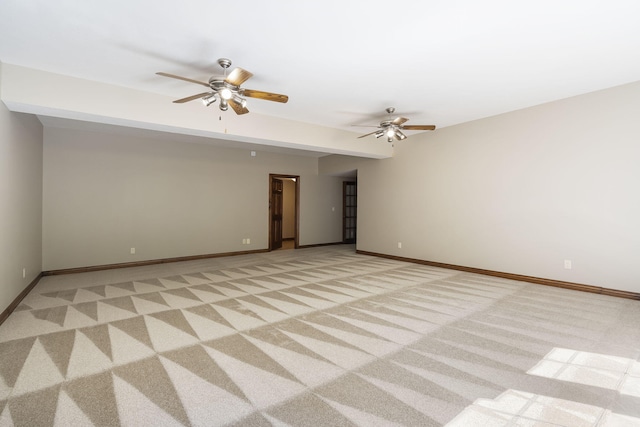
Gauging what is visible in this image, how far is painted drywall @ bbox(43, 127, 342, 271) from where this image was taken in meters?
5.51

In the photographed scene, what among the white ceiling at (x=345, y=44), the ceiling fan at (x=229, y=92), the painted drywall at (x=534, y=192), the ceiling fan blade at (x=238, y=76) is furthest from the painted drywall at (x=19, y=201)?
the painted drywall at (x=534, y=192)

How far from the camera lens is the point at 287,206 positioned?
446 inches

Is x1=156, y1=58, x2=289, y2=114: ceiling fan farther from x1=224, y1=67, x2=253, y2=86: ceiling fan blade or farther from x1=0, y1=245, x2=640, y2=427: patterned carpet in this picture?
x1=0, y1=245, x2=640, y2=427: patterned carpet

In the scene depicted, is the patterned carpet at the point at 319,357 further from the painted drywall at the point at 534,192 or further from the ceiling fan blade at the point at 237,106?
the ceiling fan blade at the point at 237,106

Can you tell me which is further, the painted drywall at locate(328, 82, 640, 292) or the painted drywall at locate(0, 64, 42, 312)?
the painted drywall at locate(328, 82, 640, 292)

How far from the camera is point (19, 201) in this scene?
3881 millimetres

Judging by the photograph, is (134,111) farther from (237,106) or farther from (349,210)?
(349,210)

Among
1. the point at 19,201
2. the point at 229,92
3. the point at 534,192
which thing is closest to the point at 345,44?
the point at 229,92

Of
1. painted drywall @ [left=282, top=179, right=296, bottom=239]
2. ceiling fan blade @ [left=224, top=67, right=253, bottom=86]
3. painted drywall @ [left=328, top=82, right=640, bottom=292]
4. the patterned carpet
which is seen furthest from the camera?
painted drywall @ [left=282, top=179, right=296, bottom=239]

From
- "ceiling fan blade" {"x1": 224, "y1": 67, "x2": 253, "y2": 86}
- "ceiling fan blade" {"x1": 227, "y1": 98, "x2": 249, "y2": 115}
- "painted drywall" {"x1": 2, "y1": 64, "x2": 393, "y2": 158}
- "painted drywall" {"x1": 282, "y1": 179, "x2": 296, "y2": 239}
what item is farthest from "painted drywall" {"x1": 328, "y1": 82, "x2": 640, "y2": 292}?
"painted drywall" {"x1": 282, "y1": 179, "x2": 296, "y2": 239}

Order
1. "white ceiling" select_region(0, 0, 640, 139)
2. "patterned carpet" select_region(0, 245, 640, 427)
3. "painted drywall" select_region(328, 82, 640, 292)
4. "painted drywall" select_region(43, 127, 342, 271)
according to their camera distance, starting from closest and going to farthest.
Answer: "patterned carpet" select_region(0, 245, 640, 427) < "white ceiling" select_region(0, 0, 640, 139) < "painted drywall" select_region(328, 82, 640, 292) < "painted drywall" select_region(43, 127, 342, 271)

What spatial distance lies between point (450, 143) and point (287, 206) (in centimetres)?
672

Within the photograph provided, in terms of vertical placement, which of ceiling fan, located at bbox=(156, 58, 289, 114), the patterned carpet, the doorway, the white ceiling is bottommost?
the patterned carpet

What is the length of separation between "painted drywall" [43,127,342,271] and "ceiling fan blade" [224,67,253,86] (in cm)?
427
